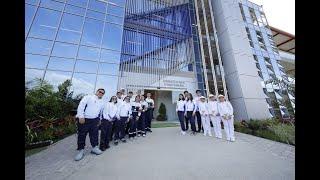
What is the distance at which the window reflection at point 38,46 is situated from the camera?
13750 mm

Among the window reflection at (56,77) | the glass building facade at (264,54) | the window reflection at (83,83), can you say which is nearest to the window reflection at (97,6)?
the window reflection at (83,83)

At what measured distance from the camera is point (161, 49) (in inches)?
738

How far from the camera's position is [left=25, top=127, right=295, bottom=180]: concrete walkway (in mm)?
4039

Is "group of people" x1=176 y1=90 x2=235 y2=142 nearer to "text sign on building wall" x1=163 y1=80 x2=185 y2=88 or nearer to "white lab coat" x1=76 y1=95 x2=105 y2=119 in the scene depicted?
"white lab coat" x1=76 y1=95 x2=105 y2=119

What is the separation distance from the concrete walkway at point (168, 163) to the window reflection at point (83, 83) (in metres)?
7.99

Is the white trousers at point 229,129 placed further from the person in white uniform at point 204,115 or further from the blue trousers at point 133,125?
the blue trousers at point 133,125

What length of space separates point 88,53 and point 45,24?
3460 millimetres

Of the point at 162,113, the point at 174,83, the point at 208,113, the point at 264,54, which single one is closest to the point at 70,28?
the point at 174,83

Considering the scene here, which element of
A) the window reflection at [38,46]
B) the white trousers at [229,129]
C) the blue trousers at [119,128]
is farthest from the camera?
the window reflection at [38,46]

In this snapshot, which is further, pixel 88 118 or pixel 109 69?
pixel 109 69

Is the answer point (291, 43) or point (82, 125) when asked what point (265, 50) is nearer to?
point (291, 43)

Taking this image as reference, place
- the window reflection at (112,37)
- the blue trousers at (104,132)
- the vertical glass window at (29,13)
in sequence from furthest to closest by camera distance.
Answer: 1. the window reflection at (112,37)
2. the vertical glass window at (29,13)
3. the blue trousers at (104,132)

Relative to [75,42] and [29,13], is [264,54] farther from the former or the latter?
[29,13]

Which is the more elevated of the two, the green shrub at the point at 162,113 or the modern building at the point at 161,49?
the modern building at the point at 161,49
